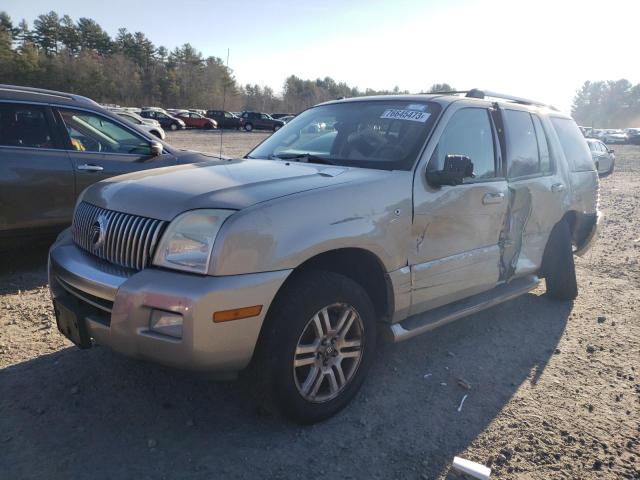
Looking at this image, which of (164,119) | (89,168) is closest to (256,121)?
(164,119)

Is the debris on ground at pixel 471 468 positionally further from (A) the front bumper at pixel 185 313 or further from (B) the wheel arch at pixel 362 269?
(A) the front bumper at pixel 185 313

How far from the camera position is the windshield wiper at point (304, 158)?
343 cm

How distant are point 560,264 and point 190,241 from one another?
388cm

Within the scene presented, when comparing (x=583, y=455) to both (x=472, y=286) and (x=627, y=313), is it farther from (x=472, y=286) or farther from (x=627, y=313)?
(x=627, y=313)

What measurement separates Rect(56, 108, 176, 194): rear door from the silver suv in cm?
219

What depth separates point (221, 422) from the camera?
2795 millimetres

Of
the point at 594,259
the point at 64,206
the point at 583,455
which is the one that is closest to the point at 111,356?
the point at 64,206

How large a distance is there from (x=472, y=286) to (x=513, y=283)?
93 cm

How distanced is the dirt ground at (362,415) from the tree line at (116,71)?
61880mm

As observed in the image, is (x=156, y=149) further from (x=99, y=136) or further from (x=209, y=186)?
(x=209, y=186)

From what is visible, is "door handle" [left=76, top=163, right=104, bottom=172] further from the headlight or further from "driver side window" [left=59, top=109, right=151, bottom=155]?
the headlight

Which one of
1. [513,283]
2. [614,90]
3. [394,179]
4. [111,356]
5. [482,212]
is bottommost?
[111,356]

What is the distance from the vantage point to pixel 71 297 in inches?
Result: 108

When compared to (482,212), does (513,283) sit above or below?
below
